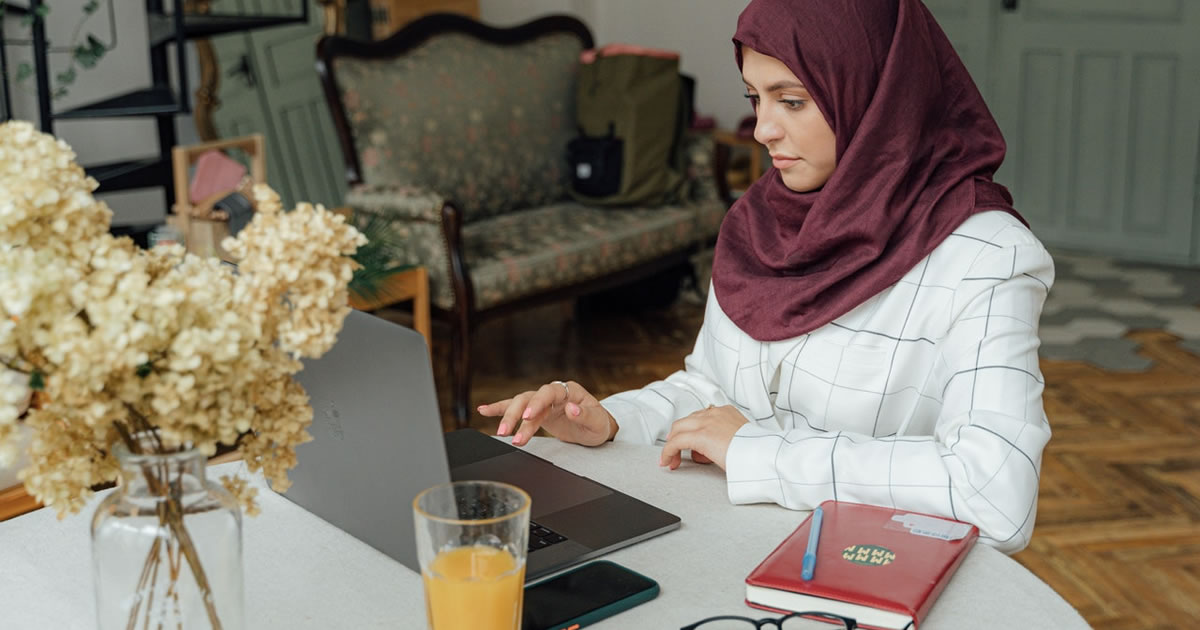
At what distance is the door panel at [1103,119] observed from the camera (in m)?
5.30

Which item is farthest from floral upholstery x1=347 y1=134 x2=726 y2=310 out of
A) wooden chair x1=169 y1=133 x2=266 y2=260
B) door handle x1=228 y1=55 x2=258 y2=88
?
door handle x1=228 y1=55 x2=258 y2=88

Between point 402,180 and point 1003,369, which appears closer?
point 1003,369

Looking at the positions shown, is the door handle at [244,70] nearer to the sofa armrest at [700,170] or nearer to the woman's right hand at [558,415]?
the sofa armrest at [700,170]

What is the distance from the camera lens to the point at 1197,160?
5309mm

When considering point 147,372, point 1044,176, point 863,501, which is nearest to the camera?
point 147,372

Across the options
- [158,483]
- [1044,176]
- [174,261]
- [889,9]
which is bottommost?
[1044,176]

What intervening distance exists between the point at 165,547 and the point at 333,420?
30cm

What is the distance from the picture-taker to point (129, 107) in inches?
160

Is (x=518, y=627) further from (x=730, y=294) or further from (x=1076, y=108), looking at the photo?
(x=1076, y=108)

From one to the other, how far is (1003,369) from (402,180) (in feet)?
9.64

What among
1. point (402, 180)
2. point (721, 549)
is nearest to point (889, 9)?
point (721, 549)

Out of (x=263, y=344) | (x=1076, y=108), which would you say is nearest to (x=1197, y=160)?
(x=1076, y=108)

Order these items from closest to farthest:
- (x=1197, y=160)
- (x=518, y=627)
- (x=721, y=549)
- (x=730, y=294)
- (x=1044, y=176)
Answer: (x=518, y=627) → (x=721, y=549) → (x=730, y=294) → (x=1197, y=160) → (x=1044, y=176)

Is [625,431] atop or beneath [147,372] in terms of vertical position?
beneath
